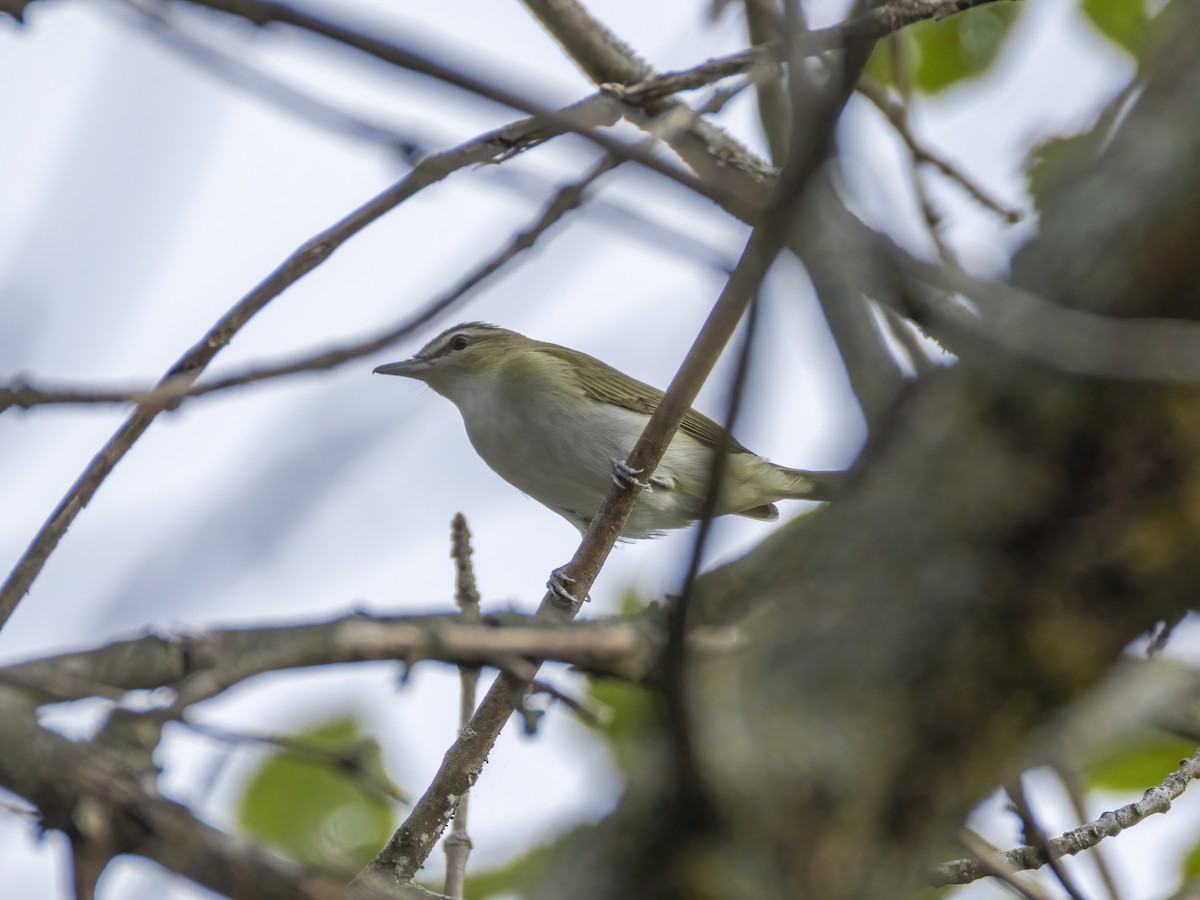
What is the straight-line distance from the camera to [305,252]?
277 cm

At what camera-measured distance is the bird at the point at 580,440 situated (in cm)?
561

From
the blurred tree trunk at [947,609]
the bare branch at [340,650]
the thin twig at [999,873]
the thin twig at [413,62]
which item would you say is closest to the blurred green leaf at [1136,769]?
the thin twig at [999,873]

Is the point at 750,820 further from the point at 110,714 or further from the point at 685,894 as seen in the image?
the point at 110,714

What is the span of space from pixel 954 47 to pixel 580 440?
2385mm

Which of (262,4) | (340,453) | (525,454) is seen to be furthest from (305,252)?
→ (525,454)

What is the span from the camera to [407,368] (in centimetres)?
638

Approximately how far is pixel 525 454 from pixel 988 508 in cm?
451

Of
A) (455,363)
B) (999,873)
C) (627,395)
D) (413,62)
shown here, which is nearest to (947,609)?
(999,873)

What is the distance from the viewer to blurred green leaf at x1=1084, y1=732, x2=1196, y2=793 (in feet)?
13.0

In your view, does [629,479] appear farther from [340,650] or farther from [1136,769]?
[1136,769]

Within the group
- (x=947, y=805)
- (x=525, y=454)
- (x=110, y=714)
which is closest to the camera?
(x=947, y=805)

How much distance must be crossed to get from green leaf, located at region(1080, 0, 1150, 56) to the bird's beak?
3.54m

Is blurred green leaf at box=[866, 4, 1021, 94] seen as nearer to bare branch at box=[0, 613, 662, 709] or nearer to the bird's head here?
the bird's head

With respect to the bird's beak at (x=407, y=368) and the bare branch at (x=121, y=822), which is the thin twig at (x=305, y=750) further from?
the bird's beak at (x=407, y=368)
